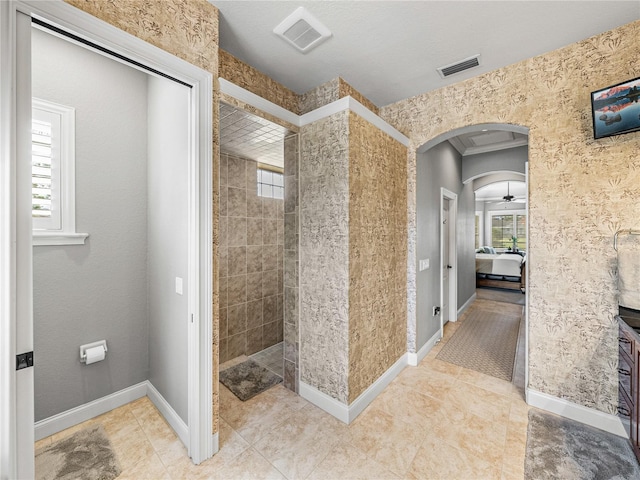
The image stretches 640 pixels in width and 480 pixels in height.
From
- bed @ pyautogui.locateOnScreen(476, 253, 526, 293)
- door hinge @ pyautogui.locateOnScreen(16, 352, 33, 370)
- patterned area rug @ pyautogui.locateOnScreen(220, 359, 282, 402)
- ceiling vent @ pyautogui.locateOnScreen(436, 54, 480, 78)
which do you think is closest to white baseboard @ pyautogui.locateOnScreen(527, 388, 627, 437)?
patterned area rug @ pyautogui.locateOnScreen(220, 359, 282, 402)

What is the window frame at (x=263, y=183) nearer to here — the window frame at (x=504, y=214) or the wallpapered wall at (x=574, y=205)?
the wallpapered wall at (x=574, y=205)

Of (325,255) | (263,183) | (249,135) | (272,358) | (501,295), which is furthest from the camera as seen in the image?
(501,295)

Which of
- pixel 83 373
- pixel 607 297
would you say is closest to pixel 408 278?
pixel 607 297

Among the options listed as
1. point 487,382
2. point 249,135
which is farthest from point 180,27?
point 487,382

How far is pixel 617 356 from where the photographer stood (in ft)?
6.58

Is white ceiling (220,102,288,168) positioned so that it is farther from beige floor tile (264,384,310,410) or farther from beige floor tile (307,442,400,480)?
Result: beige floor tile (307,442,400,480)

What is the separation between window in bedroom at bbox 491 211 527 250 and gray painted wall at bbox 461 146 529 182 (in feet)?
24.1

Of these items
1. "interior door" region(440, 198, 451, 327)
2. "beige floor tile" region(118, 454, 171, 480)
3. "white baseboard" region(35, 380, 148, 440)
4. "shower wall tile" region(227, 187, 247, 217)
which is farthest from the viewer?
"interior door" region(440, 198, 451, 327)

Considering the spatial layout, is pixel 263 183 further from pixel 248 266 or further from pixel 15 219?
pixel 15 219

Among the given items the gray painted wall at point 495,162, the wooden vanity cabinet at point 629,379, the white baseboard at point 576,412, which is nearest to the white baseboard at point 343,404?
the white baseboard at point 576,412

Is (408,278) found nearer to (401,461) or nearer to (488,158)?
(401,461)

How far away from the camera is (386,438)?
1.96m

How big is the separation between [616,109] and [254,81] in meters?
2.73

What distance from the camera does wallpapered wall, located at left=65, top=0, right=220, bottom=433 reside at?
4.42 feet
